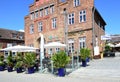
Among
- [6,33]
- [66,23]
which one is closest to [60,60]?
[66,23]

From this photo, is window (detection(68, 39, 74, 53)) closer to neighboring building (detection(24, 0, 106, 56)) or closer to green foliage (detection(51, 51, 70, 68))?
neighboring building (detection(24, 0, 106, 56))

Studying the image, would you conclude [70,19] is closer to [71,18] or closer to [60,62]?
[71,18]

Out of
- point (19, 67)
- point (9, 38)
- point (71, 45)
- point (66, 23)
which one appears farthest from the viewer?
point (9, 38)

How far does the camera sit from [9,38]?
49.3 m

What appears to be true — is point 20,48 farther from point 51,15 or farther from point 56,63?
point 51,15

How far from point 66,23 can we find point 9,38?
2262cm

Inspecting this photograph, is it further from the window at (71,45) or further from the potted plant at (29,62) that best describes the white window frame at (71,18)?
the potted plant at (29,62)

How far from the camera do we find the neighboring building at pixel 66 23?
1109 inches

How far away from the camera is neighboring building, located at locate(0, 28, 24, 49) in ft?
156

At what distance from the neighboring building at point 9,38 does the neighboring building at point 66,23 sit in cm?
1114

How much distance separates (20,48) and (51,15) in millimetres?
13139

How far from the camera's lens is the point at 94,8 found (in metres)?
28.1

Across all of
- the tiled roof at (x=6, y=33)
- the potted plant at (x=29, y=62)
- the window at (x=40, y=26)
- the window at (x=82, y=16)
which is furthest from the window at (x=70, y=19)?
the tiled roof at (x=6, y=33)

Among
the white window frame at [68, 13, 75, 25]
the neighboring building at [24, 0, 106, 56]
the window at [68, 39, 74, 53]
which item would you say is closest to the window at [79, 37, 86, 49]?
the neighboring building at [24, 0, 106, 56]
